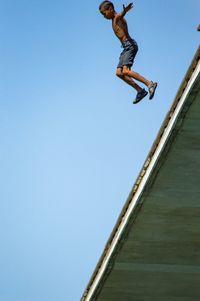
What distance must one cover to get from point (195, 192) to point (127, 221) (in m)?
1.93

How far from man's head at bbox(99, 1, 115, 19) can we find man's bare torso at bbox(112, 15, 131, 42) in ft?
0.48

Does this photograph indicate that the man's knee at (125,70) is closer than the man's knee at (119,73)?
Yes

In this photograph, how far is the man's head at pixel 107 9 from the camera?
42.3 ft

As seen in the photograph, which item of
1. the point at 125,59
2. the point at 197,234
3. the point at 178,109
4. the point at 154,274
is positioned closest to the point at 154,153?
the point at 178,109

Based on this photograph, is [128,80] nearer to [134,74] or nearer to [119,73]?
[134,74]

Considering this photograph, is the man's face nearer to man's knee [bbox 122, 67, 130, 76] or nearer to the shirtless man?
the shirtless man

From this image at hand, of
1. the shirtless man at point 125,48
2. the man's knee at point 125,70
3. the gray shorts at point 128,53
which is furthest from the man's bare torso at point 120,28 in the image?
the man's knee at point 125,70

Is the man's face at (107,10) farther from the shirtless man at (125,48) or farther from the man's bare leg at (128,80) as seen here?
the man's bare leg at (128,80)

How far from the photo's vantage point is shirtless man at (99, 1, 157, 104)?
42.2ft

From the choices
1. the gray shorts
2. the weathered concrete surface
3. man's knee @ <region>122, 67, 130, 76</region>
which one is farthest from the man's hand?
the weathered concrete surface

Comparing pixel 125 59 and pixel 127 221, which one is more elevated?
pixel 125 59

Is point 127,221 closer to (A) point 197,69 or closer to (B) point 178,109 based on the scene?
(B) point 178,109

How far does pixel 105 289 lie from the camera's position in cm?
1706

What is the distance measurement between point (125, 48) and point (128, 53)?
17 cm
